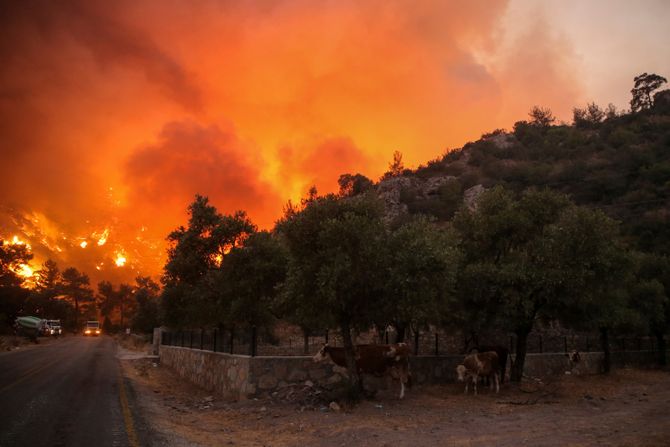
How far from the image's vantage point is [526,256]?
74.7 ft

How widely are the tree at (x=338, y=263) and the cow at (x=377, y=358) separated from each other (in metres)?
1.16

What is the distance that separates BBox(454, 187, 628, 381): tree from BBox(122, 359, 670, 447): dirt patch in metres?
3.86

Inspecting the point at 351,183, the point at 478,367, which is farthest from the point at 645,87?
the point at 478,367

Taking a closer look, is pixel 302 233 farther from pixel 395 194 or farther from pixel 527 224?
pixel 395 194

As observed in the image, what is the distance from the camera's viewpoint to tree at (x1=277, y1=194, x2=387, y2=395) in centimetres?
1656

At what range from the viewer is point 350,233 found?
1666 centimetres

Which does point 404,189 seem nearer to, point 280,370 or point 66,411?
point 280,370

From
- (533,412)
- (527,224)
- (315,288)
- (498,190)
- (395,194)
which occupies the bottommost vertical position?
(533,412)

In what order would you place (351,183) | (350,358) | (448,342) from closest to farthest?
1. (350,358)
2. (448,342)
3. (351,183)

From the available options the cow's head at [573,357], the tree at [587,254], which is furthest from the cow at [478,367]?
the cow's head at [573,357]

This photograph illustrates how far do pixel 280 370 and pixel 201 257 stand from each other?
21874 millimetres

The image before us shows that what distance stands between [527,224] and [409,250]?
931 cm

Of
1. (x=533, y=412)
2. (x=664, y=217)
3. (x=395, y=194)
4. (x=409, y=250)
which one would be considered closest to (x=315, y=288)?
(x=409, y=250)

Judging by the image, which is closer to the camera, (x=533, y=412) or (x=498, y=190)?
(x=533, y=412)
